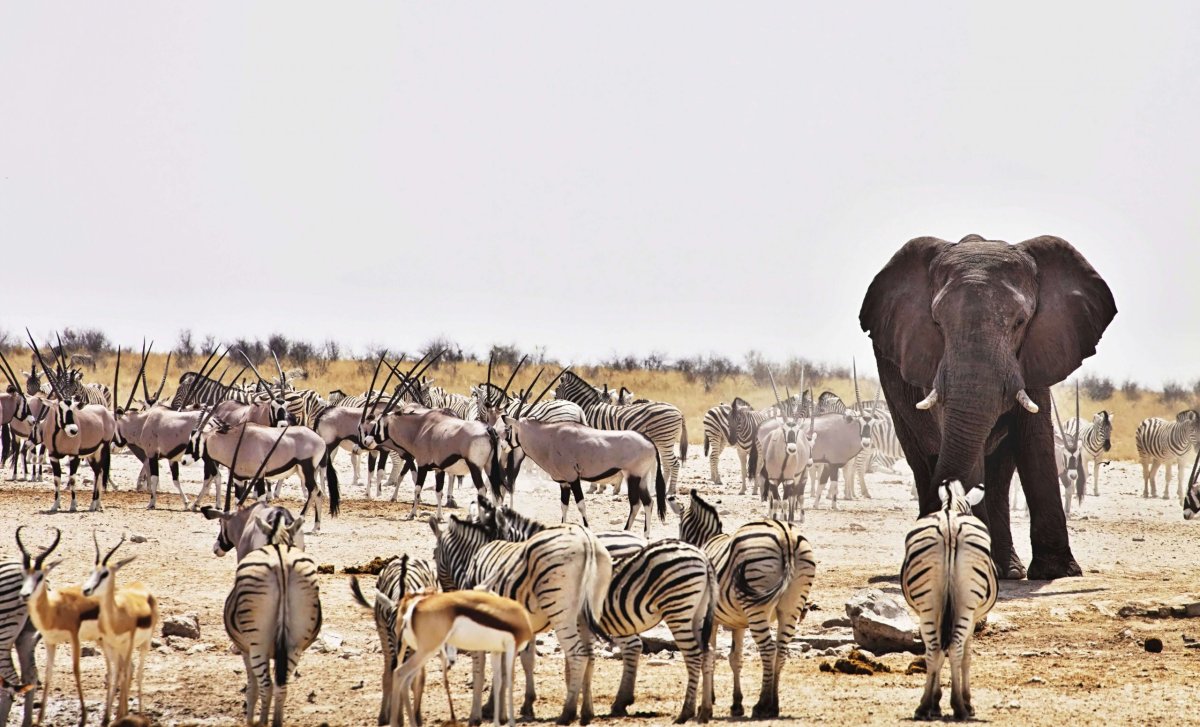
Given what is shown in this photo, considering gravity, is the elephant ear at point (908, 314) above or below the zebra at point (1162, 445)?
above

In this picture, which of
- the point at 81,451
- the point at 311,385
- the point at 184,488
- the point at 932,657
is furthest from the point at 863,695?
the point at 311,385

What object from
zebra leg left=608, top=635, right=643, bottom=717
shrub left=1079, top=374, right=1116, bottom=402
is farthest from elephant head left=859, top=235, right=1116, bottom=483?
shrub left=1079, top=374, right=1116, bottom=402

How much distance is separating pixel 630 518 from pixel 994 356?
20.9 ft

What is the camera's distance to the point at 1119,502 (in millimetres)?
26984

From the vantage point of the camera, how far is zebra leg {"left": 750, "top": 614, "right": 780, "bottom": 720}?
8.80 m

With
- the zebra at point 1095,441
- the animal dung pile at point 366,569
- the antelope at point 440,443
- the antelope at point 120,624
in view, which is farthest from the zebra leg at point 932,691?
the zebra at point 1095,441

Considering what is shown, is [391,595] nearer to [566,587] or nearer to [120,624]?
[566,587]

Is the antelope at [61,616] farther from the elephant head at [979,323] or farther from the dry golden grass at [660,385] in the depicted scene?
the dry golden grass at [660,385]

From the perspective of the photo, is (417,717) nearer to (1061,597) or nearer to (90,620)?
(90,620)

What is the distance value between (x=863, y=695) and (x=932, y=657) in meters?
0.85

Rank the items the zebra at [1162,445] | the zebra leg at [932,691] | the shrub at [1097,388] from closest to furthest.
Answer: the zebra leg at [932,691] → the zebra at [1162,445] → the shrub at [1097,388]

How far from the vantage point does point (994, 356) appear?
1355 cm

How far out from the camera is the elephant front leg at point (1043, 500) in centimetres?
1455

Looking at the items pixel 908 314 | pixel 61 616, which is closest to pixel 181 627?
pixel 61 616
